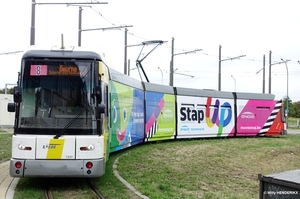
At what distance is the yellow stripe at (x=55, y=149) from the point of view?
8.49 meters

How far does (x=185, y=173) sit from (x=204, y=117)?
1139 cm

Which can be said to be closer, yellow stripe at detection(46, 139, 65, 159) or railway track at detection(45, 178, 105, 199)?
railway track at detection(45, 178, 105, 199)

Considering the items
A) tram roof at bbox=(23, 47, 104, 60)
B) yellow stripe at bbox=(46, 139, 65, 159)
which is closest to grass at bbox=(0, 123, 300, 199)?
yellow stripe at bbox=(46, 139, 65, 159)

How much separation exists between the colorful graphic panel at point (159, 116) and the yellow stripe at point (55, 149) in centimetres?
1041

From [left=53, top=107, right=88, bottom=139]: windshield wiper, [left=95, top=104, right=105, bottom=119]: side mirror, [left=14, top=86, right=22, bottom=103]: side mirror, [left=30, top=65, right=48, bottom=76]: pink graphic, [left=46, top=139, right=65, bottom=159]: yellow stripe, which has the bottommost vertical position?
[left=46, top=139, right=65, bottom=159]: yellow stripe

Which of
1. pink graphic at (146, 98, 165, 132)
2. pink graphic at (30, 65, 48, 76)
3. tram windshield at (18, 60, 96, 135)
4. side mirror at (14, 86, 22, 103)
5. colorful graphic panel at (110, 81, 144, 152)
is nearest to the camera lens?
side mirror at (14, 86, 22, 103)

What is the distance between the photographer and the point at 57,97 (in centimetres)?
877

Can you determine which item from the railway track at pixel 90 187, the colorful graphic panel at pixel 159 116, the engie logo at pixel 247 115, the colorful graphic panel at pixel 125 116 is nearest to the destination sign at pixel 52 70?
the railway track at pixel 90 187

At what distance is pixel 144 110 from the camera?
18.5 metres

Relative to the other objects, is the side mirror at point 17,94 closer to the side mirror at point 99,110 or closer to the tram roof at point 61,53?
the tram roof at point 61,53

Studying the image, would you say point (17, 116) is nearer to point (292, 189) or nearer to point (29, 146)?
point (29, 146)

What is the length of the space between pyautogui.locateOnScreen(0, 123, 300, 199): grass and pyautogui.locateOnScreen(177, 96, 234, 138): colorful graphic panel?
394 centimetres

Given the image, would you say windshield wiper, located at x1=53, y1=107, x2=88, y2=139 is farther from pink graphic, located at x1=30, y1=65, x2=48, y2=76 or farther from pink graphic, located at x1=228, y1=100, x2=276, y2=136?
pink graphic, located at x1=228, y1=100, x2=276, y2=136

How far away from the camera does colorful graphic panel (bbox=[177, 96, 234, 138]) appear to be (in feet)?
72.0
